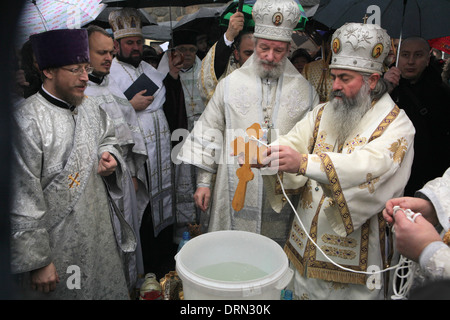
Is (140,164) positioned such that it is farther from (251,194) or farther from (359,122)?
(359,122)

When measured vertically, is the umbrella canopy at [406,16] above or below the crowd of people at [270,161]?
above

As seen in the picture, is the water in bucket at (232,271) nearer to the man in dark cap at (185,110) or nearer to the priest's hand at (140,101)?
the priest's hand at (140,101)

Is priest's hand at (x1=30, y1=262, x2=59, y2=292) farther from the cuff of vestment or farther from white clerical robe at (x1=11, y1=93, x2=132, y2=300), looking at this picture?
the cuff of vestment

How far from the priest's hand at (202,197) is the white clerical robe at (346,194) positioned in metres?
0.69

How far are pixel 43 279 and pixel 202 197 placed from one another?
1256mm

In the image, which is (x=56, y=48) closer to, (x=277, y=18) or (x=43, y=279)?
(x=43, y=279)

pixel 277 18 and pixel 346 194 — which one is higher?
pixel 277 18

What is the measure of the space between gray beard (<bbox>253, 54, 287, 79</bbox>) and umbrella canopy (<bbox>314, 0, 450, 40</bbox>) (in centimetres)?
83

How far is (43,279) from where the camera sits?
211 cm

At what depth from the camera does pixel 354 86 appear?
2.28 m

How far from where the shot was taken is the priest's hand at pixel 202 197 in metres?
2.86

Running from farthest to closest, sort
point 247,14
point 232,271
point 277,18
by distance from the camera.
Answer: point 247,14, point 277,18, point 232,271

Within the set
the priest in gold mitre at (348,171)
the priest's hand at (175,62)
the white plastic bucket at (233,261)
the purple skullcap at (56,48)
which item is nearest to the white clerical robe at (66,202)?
the purple skullcap at (56,48)

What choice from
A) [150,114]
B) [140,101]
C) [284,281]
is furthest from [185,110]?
[284,281]
